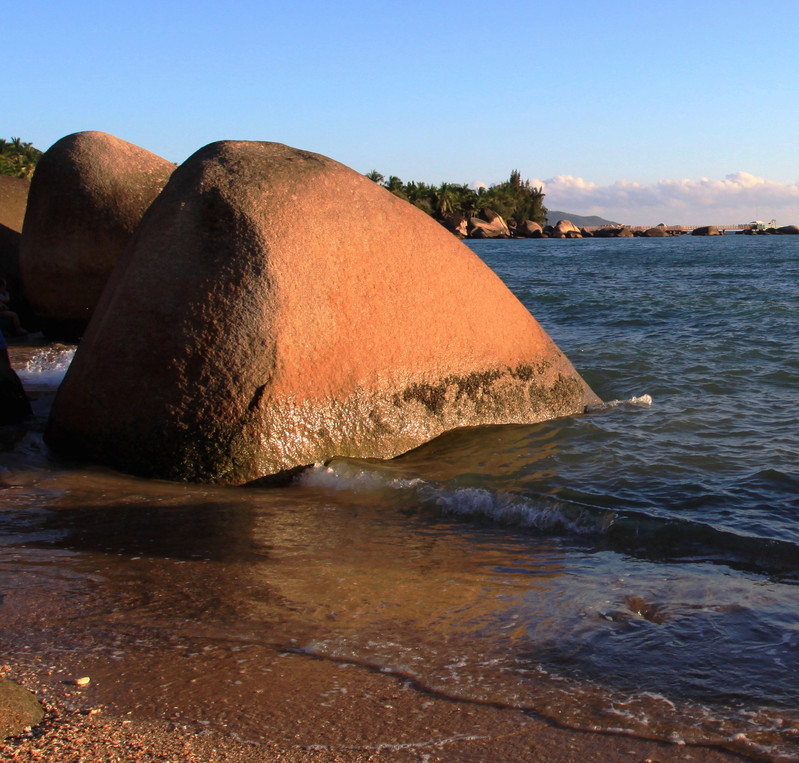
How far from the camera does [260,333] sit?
4523 mm

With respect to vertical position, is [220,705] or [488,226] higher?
[488,226]

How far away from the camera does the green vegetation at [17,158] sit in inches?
1945

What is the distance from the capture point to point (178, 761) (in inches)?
73.5

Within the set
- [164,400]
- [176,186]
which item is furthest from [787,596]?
[176,186]

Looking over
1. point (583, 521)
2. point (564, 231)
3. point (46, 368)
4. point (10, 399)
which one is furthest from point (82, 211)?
point (564, 231)

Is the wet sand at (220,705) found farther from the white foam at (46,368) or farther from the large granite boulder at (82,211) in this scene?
the large granite boulder at (82,211)

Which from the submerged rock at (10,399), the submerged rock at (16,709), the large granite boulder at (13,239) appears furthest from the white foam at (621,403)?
the large granite boulder at (13,239)

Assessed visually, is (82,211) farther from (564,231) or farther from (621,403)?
(564,231)

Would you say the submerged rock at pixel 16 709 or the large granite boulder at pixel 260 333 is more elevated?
the large granite boulder at pixel 260 333

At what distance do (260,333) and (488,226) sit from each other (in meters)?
83.2

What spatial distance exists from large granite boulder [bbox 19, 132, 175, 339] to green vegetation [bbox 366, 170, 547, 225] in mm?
75296

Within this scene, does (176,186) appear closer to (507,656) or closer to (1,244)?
(507,656)

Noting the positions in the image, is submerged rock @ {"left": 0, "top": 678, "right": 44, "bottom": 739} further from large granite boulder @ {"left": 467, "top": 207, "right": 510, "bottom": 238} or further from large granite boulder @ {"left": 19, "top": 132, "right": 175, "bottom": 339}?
large granite boulder @ {"left": 467, "top": 207, "right": 510, "bottom": 238}

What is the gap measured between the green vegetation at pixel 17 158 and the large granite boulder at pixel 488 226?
136 ft
